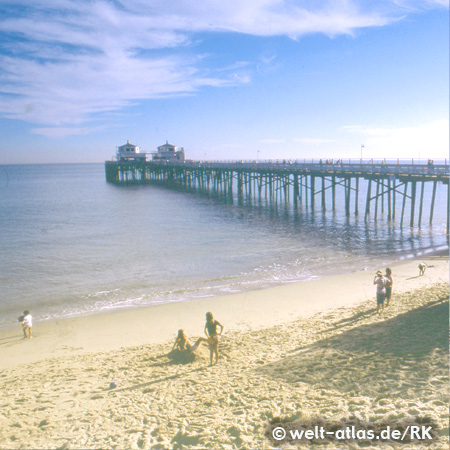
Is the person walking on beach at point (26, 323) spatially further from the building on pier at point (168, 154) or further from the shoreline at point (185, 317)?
the building on pier at point (168, 154)

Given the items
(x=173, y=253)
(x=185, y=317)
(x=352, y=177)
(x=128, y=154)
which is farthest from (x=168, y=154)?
(x=185, y=317)

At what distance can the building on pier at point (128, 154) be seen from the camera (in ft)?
280

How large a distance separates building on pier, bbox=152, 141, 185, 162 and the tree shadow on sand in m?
79.2

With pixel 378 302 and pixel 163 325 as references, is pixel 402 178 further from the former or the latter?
pixel 163 325

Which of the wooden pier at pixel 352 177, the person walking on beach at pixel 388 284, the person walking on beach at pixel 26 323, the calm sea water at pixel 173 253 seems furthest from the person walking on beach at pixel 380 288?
the wooden pier at pixel 352 177

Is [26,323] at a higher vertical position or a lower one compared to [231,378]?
lower

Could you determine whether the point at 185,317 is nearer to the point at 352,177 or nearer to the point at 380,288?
the point at 380,288

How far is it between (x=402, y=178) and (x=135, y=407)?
26.2 m

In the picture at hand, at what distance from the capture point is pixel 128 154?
281ft

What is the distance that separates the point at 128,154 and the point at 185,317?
256 feet

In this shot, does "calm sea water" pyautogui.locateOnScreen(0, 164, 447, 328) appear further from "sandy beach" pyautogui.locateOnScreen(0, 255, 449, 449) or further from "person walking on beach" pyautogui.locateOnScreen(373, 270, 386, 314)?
"person walking on beach" pyautogui.locateOnScreen(373, 270, 386, 314)

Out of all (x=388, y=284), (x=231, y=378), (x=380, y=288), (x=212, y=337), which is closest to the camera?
(x=231, y=378)

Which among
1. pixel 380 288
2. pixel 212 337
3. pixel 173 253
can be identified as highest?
pixel 380 288

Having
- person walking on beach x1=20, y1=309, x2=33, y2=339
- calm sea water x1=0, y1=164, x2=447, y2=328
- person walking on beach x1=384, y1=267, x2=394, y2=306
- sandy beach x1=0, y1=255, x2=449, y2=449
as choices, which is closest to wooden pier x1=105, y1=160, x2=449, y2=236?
calm sea water x1=0, y1=164, x2=447, y2=328
